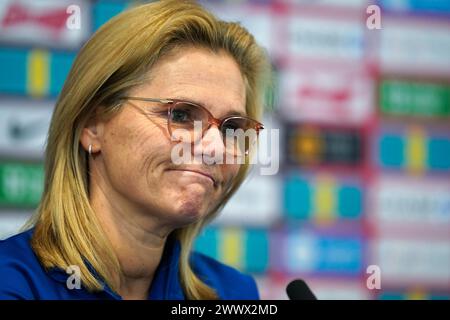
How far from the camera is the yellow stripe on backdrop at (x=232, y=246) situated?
199cm

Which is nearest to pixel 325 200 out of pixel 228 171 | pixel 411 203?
pixel 411 203

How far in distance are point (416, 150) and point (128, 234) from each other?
1.45 m

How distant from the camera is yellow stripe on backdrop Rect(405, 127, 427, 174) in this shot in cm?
220

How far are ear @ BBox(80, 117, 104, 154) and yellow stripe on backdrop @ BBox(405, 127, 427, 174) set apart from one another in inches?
56.5

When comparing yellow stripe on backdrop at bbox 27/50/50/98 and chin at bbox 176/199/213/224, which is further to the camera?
yellow stripe on backdrop at bbox 27/50/50/98

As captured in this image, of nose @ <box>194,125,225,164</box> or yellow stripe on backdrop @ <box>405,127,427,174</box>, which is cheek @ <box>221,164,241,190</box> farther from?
yellow stripe on backdrop @ <box>405,127,427,174</box>

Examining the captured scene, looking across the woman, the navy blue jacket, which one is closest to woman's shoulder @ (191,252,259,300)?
the navy blue jacket

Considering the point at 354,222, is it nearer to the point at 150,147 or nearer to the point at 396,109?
the point at 396,109

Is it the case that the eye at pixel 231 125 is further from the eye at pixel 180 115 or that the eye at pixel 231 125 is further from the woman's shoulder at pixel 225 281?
the woman's shoulder at pixel 225 281

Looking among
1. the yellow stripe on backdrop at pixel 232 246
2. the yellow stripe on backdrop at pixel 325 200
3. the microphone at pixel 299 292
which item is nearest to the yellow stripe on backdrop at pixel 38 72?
the yellow stripe on backdrop at pixel 232 246

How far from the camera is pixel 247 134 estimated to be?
0.99 meters

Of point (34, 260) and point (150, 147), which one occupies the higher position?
point (150, 147)
